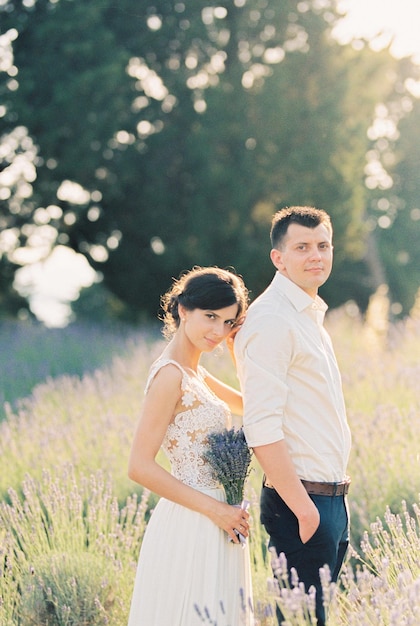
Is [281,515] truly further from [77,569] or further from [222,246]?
[222,246]

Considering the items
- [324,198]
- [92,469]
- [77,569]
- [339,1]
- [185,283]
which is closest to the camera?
[185,283]

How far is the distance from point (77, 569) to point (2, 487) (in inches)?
64.1

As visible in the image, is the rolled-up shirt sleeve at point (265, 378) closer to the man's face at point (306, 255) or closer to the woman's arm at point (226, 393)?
the man's face at point (306, 255)

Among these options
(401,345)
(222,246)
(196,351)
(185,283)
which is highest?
(222,246)

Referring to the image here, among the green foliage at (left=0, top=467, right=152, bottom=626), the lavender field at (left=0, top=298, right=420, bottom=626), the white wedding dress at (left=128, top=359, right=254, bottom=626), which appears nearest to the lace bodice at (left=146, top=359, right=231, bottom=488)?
the white wedding dress at (left=128, top=359, right=254, bottom=626)

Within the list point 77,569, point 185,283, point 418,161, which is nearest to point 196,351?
point 185,283

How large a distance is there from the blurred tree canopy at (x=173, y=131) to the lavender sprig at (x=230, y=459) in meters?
11.6

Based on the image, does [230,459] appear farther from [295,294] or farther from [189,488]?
[295,294]

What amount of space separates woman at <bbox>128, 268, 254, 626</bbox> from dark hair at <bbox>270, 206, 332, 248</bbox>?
0.23 meters

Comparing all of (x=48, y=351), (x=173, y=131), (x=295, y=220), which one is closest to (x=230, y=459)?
(x=295, y=220)

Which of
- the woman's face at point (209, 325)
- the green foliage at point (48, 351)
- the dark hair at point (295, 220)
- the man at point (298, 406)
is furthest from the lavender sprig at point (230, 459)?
the green foliage at point (48, 351)

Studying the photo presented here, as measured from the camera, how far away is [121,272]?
15.9 metres

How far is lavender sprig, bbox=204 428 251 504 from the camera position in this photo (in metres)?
2.97

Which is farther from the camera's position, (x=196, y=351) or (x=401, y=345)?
(x=401, y=345)
